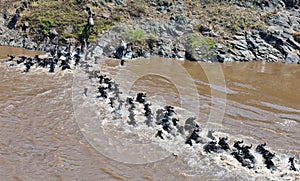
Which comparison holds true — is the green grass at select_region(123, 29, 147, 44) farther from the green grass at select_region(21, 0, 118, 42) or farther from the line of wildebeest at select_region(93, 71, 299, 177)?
the line of wildebeest at select_region(93, 71, 299, 177)

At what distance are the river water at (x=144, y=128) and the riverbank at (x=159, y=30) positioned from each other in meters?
4.58

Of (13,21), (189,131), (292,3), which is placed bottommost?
(189,131)

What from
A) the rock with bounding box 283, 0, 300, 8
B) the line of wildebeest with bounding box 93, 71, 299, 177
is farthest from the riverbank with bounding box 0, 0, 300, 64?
the line of wildebeest with bounding box 93, 71, 299, 177

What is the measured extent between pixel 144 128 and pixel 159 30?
1942 cm

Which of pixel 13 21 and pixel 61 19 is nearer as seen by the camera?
pixel 61 19

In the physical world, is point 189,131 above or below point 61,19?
below

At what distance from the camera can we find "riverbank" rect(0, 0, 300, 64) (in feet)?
92.4

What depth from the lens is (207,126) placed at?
42.6ft

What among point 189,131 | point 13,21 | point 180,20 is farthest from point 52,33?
point 189,131

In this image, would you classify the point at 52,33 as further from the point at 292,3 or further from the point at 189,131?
the point at 292,3

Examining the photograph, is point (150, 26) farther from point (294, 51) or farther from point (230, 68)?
point (294, 51)

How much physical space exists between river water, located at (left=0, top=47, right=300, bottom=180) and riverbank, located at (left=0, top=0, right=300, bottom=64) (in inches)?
180

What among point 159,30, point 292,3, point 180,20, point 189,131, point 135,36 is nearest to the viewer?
point 189,131

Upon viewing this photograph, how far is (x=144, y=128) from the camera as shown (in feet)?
39.8
